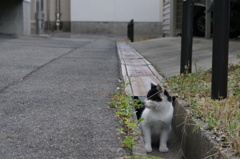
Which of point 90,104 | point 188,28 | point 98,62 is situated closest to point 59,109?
point 90,104

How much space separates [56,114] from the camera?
344 cm

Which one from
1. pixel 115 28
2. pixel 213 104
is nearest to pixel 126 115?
pixel 213 104

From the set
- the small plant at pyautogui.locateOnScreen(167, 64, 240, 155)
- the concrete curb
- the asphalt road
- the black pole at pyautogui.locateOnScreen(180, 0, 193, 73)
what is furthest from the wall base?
the concrete curb

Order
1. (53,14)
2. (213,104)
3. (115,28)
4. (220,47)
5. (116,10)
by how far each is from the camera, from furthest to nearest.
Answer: (53,14) < (115,28) < (116,10) < (220,47) < (213,104)

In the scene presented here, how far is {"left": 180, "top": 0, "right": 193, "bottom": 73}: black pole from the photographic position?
16.0ft

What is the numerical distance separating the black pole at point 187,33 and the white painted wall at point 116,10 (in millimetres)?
15552

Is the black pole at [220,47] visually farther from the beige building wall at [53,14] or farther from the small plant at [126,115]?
the beige building wall at [53,14]

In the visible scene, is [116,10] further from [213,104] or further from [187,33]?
[213,104]

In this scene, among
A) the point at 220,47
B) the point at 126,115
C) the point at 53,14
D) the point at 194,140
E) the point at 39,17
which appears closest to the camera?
the point at 194,140

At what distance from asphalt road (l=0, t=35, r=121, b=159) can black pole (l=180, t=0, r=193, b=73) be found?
0.91 m

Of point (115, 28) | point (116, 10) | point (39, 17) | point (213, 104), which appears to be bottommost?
point (213, 104)

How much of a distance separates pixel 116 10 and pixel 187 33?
52.1 ft

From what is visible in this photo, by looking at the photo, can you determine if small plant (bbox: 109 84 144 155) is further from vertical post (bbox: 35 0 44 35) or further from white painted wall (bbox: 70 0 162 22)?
white painted wall (bbox: 70 0 162 22)

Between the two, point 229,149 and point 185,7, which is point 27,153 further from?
point 185,7
